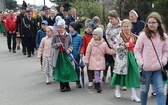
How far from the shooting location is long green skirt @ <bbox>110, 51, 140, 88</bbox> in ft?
21.6

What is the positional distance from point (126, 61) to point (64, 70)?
1581mm

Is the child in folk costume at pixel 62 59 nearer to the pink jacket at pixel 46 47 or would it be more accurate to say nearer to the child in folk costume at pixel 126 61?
the pink jacket at pixel 46 47

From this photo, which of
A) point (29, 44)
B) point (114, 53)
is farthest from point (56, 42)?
point (29, 44)

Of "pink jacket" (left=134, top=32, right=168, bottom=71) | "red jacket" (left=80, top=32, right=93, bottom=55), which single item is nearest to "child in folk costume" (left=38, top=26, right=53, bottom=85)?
"red jacket" (left=80, top=32, right=93, bottom=55)

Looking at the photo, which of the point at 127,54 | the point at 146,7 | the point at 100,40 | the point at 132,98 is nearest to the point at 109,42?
the point at 100,40

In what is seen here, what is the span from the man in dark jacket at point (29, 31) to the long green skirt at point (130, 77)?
742 cm

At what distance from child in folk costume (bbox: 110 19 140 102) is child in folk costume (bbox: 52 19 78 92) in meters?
1.23

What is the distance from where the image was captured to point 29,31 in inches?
536

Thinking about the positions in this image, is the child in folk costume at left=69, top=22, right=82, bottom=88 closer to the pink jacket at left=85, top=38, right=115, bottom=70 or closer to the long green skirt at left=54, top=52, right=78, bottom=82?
the long green skirt at left=54, top=52, right=78, bottom=82

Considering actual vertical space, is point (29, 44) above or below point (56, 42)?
below

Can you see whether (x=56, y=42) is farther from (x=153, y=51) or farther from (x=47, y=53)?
(x=153, y=51)

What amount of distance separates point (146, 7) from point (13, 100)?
22.6 metres

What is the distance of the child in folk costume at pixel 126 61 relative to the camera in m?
6.62

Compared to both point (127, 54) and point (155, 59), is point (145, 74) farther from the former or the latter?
point (127, 54)
